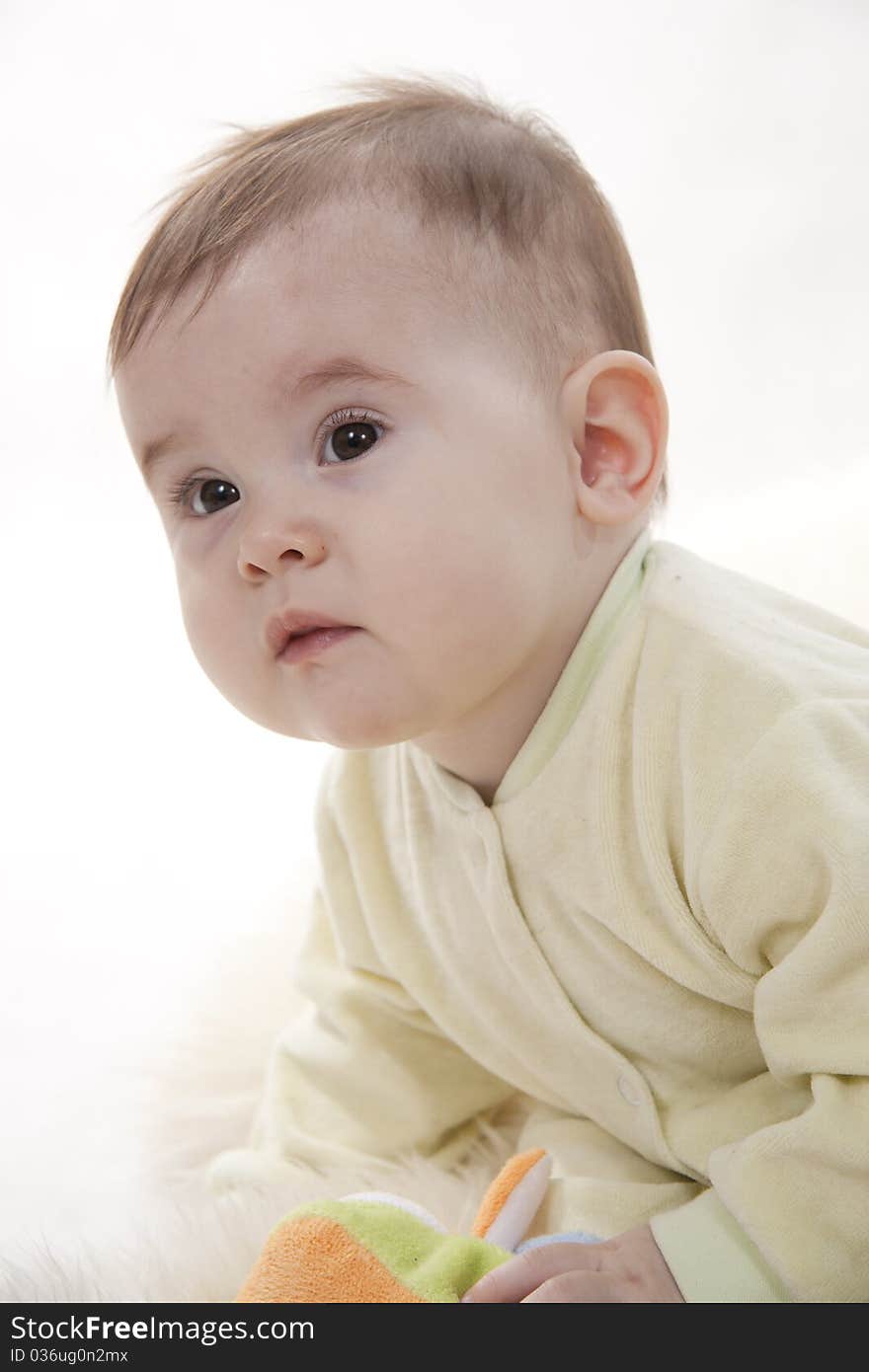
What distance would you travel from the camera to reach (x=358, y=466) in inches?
38.2

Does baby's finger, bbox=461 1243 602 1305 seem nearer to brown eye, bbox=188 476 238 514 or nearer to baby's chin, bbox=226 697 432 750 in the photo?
baby's chin, bbox=226 697 432 750

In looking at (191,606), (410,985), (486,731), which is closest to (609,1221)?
(410,985)

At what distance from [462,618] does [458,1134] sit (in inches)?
22.3

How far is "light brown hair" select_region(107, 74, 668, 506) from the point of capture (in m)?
1.00

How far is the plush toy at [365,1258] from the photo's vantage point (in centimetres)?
96

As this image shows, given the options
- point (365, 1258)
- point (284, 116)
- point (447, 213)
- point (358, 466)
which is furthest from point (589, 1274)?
point (284, 116)

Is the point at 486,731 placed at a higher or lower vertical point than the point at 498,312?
lower

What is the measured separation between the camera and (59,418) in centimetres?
258

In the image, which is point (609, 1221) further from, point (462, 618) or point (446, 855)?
point (462, 618)

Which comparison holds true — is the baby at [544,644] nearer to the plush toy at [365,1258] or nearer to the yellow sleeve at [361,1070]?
the plush toy at [365,1258]

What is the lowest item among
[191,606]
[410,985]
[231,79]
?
[410,985]

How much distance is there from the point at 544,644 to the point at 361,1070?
1.51ft

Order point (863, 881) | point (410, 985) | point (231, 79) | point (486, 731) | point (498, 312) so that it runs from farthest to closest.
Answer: point (231, 79)
point (410, 985)
point (486, 731)
point (498, 312)
point (863, 881)

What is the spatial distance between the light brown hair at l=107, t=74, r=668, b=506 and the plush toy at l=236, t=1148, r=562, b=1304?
22.5 inches
